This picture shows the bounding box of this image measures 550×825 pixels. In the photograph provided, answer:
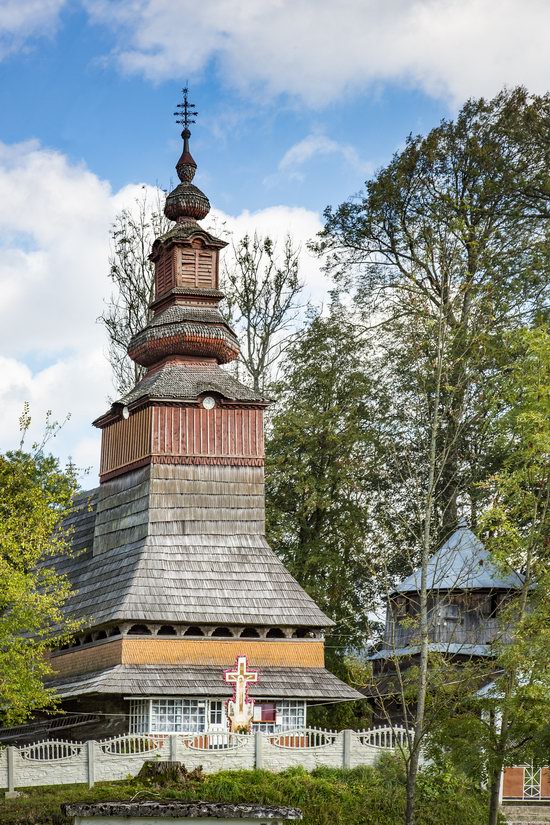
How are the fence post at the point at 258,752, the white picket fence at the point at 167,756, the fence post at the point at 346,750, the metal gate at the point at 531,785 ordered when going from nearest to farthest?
1. the white picket fence at the point at 167,756
2. the fence post at the point at 258,752
3. the fence post at the point at 346,750
4. the metal gate at the point at 531,785

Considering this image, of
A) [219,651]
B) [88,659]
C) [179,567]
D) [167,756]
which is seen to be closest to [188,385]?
[179,567]

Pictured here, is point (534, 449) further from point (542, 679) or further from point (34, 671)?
point (34, 671)

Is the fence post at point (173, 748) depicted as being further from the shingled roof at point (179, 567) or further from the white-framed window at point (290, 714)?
the white-framed window at point (290, 714)

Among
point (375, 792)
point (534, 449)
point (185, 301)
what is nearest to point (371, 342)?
point (185, 301)

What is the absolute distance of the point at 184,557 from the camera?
121ft

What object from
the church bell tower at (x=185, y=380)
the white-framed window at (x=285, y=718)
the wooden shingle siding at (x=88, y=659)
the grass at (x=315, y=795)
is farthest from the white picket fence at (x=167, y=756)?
the church bell tower at (x=185, y=380)

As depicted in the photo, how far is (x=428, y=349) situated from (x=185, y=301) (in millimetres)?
12096

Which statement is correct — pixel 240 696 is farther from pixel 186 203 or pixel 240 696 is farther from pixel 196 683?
pixel 186 203

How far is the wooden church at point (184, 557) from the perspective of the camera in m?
34.8

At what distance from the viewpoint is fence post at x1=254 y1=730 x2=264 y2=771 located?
101 ft

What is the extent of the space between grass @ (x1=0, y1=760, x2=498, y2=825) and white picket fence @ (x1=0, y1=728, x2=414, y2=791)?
1.25ft

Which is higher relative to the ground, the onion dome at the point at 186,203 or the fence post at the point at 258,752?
the onion dome at the point at 186,203

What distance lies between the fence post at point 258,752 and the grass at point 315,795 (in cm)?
45

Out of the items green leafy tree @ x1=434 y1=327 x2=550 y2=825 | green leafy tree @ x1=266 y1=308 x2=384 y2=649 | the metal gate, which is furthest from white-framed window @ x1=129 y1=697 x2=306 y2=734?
green leafy tree @ x1=266 y1=308 x2=384 y2=649
